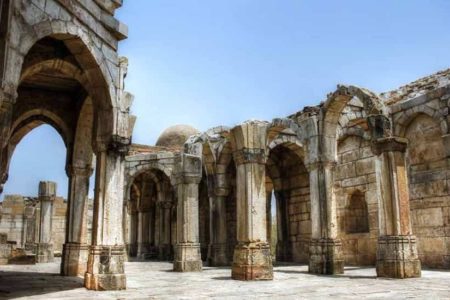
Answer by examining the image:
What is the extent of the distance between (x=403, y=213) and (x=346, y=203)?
595 centimetres

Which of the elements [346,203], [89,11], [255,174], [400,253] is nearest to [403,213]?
[400,253]

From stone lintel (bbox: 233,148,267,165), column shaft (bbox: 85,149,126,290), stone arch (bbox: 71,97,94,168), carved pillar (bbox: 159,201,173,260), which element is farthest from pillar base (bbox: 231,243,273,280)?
carved pillar (bbox: 159,201,173,260)

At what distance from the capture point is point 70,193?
11375 mm

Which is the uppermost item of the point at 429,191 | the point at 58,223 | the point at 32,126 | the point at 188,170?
the point at 32,126

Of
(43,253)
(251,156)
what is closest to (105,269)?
(251,156)

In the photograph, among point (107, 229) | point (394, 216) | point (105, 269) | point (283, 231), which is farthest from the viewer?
point (283, 231)

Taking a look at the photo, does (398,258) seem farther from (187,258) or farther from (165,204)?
(165,204)

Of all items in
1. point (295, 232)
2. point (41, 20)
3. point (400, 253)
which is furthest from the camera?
point (295, 232)

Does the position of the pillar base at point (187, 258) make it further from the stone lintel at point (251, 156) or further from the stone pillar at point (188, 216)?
the stone lintel at point (251, 156)

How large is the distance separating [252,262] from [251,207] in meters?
1.27

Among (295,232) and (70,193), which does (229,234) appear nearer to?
(295,232)

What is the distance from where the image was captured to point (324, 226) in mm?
11945

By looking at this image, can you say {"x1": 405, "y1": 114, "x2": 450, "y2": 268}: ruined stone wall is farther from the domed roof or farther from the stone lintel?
the domed roof

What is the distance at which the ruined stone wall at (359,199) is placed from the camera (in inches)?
584
